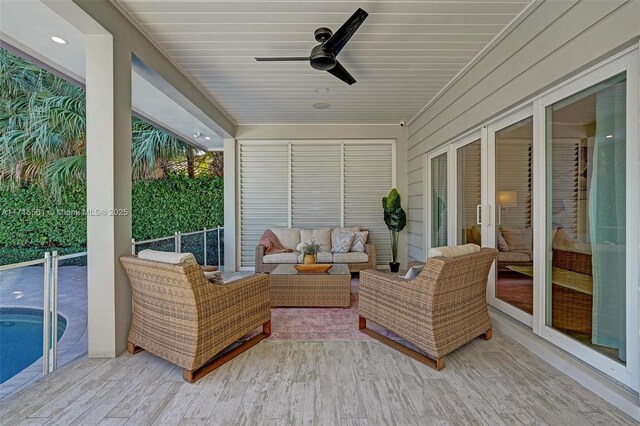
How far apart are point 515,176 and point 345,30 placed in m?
2.15

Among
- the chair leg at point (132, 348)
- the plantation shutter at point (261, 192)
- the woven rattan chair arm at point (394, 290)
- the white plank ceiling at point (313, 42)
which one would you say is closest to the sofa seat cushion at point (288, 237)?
the plantation shutter at point (261, 192)

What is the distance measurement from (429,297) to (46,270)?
2.87m

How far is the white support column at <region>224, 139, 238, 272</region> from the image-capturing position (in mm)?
5605

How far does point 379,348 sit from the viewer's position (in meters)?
2.48

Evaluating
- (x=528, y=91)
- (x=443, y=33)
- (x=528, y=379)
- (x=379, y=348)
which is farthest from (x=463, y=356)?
(x=443, y=33)

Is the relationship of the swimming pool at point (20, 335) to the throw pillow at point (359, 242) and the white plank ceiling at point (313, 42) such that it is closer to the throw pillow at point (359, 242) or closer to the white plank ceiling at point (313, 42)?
the white plank ceiling at point (313, 42)

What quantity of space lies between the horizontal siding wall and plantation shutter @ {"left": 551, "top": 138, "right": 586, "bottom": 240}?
1.68ft

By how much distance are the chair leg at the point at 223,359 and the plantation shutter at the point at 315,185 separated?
3.20 metres

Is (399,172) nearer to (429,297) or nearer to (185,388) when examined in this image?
(429,297)

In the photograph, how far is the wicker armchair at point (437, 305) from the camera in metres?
2.10

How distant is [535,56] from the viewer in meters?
2.34

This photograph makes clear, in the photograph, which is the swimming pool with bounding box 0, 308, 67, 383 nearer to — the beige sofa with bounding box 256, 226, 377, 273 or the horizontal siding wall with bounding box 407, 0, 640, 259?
the beige sofa with bounding box 256, 226, 377, 273

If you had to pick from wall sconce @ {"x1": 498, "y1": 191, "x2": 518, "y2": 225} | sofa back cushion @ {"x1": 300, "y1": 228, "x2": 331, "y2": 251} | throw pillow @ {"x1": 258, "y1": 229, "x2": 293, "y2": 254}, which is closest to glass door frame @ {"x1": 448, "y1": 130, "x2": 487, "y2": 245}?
wall sconce @ {"x1": 498, "y1": 191, "x2": 518, "y2": 225}

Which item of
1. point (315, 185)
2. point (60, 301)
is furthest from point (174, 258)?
point (315, 185)
